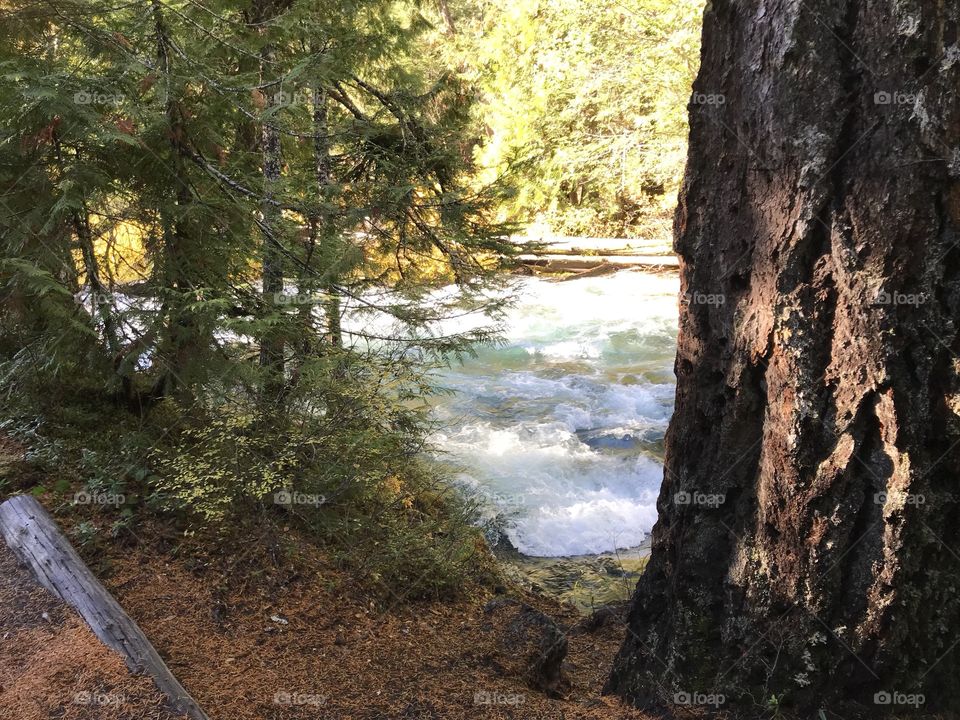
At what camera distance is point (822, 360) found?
2.70 meters

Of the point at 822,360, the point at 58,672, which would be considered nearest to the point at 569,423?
the point at 822,360

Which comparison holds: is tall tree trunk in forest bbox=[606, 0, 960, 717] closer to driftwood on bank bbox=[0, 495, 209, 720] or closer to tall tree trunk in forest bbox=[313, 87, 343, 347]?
driftwood on bank bbox=[0, 495, 209, 720]

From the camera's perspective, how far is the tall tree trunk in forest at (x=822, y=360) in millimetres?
2504


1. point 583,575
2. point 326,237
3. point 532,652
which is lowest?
point 583,575

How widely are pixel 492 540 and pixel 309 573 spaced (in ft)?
8.80

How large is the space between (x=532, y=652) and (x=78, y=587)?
2614 millimetres

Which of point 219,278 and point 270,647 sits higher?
point 219,278

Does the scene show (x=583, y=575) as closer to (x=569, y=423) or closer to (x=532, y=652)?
(x=532, y=652)

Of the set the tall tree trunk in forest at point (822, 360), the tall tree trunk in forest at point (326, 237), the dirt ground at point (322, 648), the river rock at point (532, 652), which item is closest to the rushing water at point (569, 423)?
the tall tree trunk in forest at point (326, 237)

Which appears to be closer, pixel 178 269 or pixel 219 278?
pixel 178 269

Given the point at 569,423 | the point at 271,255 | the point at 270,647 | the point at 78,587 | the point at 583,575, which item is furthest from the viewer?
the point at 569,423

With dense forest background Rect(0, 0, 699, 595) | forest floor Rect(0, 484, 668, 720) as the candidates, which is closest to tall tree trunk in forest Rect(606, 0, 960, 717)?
forest floor Rect(0, 484, 668, 720)

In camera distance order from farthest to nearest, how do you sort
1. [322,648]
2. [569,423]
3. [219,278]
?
[569,423] < [219,278] < [322,648]

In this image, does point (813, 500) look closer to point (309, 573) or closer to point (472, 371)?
point (309, 573)
